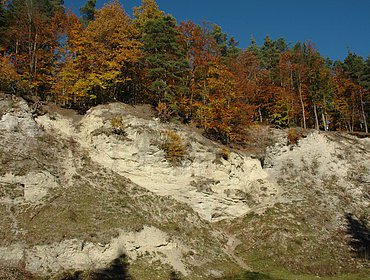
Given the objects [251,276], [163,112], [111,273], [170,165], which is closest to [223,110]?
[163,112]

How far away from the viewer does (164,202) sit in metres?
27.0

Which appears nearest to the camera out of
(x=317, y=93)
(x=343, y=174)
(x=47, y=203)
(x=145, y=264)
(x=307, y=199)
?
(x=145, y=264)

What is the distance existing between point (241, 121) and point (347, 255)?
58.5 feet

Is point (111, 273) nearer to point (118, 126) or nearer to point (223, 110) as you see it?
point (118, 126)

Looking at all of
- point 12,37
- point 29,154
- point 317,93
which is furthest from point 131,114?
point 317,93

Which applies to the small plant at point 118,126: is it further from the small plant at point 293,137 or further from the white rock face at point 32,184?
the small plant at point 293,137

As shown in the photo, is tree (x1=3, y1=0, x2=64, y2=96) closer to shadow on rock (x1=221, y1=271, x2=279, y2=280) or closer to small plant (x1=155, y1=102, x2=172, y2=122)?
small plant (x1=155, y1=102, x2=172, y2=122)

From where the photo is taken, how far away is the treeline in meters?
34.5

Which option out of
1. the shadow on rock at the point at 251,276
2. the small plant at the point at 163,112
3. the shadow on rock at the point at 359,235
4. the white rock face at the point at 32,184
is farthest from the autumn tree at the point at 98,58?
the shadow on rock at the point at 359,235

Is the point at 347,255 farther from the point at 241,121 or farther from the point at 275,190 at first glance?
the point at 241,121

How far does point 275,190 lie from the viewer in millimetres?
32250

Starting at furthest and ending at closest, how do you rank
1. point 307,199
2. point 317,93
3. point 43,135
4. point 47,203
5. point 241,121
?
1. point 317,93
2. point 241,121
3. point 307,199
4. point 43,135
5. point 47,203

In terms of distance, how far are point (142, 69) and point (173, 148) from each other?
50.3 ft

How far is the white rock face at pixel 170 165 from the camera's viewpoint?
2855cm
